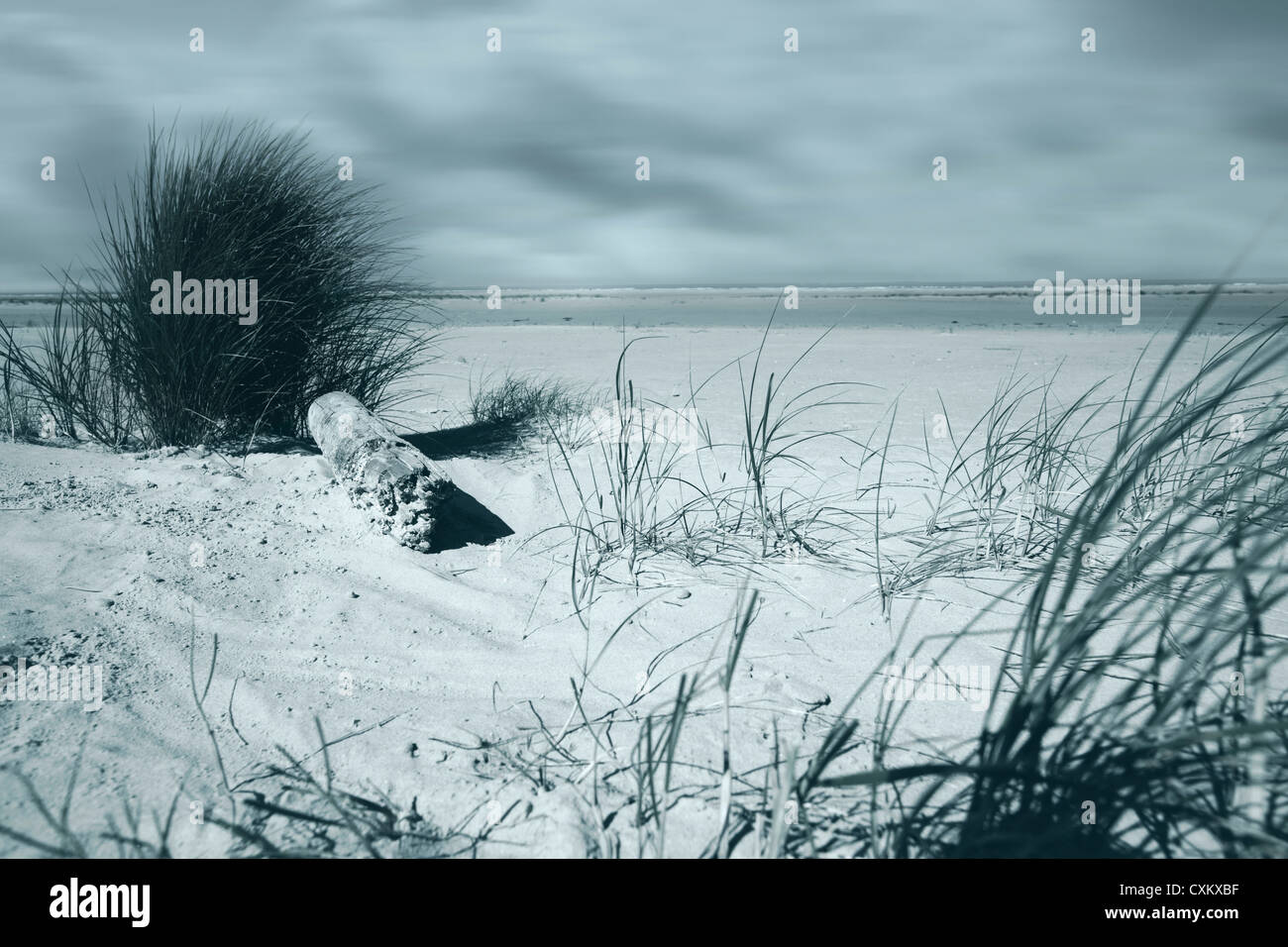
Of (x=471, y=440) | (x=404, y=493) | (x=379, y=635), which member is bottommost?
(x=379, y=635)

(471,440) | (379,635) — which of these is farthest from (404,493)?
(471,440)

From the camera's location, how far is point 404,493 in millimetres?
3045

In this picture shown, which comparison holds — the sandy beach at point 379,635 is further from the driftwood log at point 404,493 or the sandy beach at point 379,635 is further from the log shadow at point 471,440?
the log shadow at point 471,440

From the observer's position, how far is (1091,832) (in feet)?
4.47

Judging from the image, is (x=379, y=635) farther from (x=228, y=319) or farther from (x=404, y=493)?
(x=228, y=319)

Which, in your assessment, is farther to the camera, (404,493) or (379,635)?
(404,493)

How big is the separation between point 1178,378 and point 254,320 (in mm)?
6874

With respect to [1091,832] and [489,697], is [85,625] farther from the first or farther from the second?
[1091,832]

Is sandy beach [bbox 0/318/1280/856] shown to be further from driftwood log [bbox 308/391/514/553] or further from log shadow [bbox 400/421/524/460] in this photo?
log shadow [bbox 400/421/524/460]

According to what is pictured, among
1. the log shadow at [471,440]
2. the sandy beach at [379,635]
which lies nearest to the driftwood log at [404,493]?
the sandy beach at [379,635]

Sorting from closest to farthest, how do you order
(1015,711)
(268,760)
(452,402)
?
(1015,711)
(268,760)
(452,402)

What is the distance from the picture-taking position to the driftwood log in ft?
9.95
